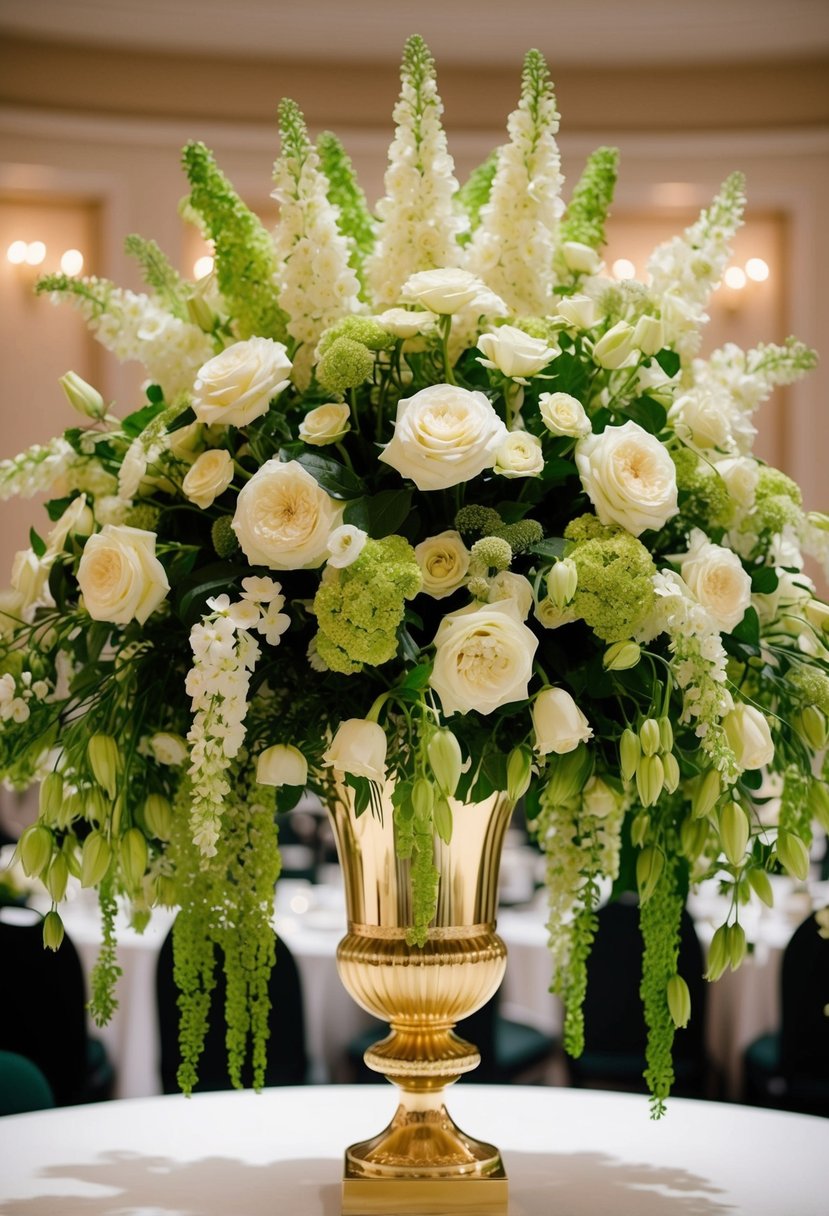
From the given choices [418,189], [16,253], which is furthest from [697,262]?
[16,253]

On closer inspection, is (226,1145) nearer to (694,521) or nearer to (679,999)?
(679,999)

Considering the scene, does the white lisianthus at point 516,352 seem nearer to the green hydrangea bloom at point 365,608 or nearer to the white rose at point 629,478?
the white rose at point 629,478

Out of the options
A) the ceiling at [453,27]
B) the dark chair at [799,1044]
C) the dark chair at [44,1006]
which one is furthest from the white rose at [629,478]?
the ceiling at [453,27]

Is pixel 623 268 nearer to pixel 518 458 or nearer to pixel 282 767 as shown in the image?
pixel 518 458

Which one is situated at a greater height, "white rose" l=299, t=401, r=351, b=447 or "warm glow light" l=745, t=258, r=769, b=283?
"warm glow light" l=745, t=258, r=769, b=283

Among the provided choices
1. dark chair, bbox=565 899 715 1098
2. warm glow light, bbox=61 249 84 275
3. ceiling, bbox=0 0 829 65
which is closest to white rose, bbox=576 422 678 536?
dark chair, bbox=565 899 715 1098

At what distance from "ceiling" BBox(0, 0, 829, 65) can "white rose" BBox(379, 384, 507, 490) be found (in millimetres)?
6039

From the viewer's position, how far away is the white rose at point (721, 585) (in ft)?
4.64

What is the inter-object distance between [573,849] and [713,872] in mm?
168

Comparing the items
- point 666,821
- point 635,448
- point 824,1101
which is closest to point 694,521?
point 635,448

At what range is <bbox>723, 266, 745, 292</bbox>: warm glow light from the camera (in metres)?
7.35

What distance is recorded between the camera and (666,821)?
61.1 inches

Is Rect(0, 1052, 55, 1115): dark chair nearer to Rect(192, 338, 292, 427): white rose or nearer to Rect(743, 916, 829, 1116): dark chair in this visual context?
Rect(192, 338, 292, 427): white rose

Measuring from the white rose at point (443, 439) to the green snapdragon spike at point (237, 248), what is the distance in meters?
0.34
